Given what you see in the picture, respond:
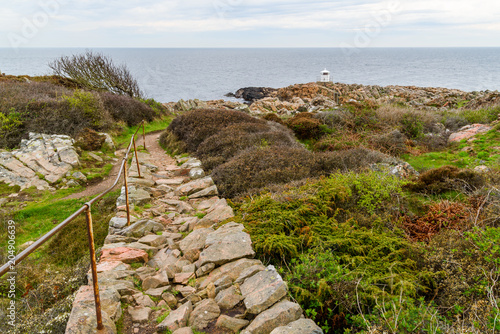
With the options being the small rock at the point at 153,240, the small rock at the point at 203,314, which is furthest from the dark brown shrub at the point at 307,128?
the small rock at the point at 203,314

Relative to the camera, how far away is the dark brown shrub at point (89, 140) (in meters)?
12.0

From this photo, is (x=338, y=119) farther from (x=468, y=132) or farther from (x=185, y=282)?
(x=185, y=282)

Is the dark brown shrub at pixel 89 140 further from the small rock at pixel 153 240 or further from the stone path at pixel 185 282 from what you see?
the small rock at pixel 153 240

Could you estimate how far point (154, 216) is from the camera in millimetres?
6348

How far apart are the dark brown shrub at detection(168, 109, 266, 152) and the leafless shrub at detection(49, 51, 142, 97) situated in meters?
11.1

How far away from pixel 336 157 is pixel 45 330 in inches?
280

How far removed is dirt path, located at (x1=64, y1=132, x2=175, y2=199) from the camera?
9.15m

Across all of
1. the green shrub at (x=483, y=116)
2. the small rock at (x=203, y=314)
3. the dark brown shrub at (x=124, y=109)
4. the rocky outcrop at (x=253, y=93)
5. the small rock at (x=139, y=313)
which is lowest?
the small rock at (x=139, y=313)

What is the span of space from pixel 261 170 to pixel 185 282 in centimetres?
403

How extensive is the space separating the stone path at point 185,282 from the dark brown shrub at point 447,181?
4.40 metres

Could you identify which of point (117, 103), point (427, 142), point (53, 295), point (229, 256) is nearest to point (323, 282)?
point (229, 256)

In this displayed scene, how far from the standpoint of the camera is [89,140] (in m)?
12.3

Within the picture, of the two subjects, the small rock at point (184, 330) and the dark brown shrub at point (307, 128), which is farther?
the dark brown shrub at point (307, 128)

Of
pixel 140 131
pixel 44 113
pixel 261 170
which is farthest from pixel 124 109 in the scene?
pixel 261 170
